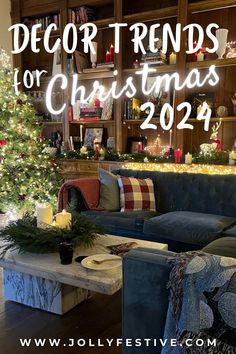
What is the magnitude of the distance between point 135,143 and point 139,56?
1219mm

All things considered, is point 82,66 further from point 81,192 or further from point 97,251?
point 97,251

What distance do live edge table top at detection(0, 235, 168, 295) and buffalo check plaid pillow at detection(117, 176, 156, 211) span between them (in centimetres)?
107

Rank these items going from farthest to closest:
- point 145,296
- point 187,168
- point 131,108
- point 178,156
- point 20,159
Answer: point 131,108
point 20,159
point 178,156
point 187,168
point 145,296

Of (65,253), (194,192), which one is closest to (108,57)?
(194,192)

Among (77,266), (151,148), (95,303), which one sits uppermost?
(151,148)

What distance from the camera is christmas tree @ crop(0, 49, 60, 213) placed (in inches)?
164

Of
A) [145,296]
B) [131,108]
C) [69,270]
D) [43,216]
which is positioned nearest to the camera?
[145,296]

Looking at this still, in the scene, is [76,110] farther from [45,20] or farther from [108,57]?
[45,20]

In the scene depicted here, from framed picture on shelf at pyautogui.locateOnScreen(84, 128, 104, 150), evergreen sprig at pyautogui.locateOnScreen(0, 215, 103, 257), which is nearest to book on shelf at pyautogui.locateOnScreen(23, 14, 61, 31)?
framed picture on shelf at pyautogui.locateOnScreen(84, 128, 104, 150)

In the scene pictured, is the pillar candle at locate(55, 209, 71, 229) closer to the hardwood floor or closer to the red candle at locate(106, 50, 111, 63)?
the hardwood floor

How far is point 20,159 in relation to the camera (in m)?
4.23

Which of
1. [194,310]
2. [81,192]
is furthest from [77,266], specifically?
[81,192]

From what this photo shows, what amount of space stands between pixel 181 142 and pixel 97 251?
2479mm

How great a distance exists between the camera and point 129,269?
4.25 ft
